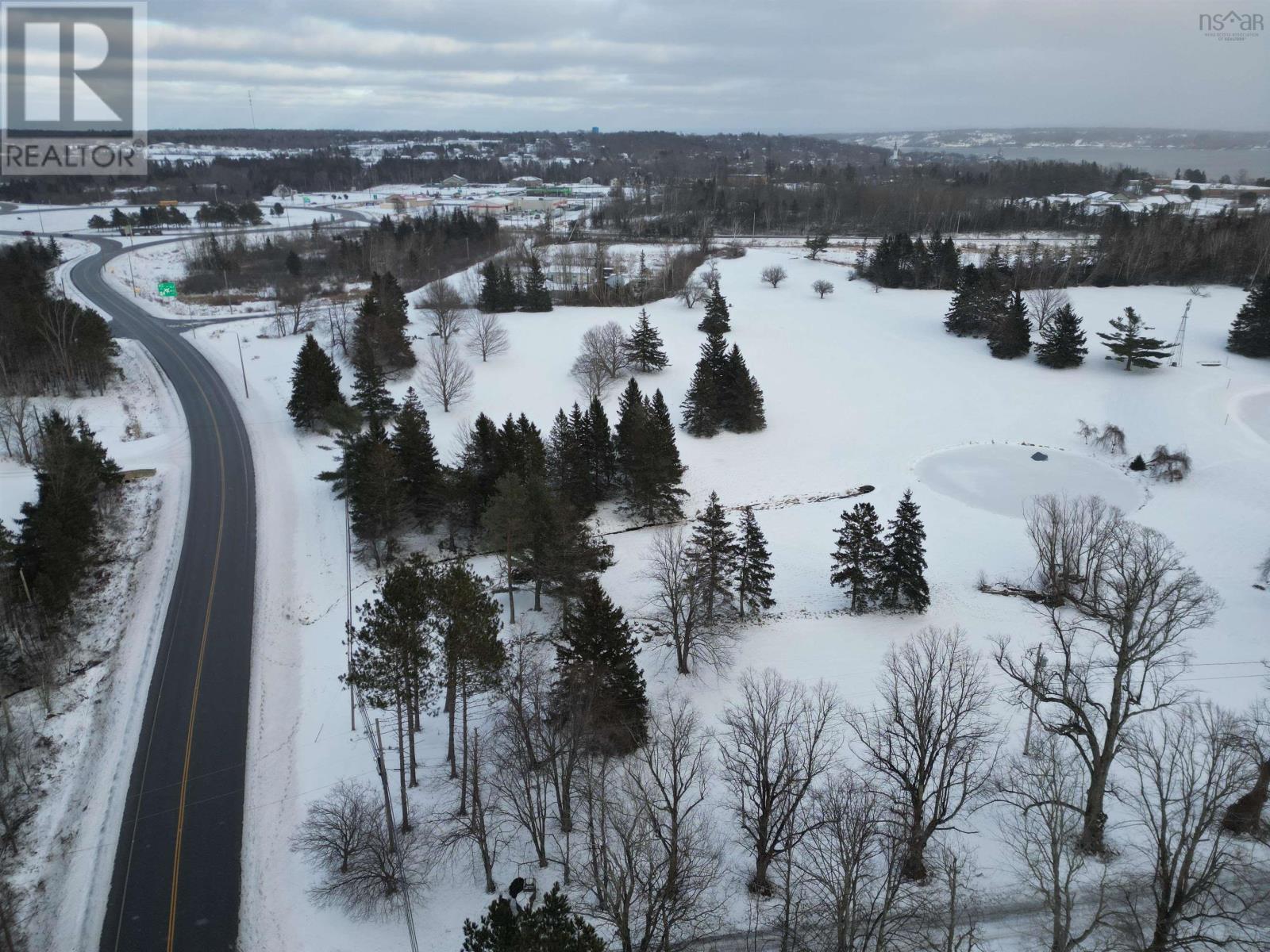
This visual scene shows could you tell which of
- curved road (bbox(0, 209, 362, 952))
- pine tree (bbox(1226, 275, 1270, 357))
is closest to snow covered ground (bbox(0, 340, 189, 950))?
curved road (bbox(0, 209, 362, 952))

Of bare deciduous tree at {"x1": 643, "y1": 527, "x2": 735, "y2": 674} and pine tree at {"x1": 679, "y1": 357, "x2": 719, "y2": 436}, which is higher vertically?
pine tree at {"x1": 679, "y1": 357, "x2": 719, "y2": 436}

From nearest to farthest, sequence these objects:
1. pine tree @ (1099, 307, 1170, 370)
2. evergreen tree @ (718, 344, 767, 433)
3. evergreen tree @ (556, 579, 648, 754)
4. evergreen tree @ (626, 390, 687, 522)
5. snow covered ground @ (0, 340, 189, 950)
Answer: snow covered ground @ (0, 340, 189, 950), evergreen tree @ (556, 579, 648, 754), evergreen tree @ (626, 390, 687, 522), evergreen tree @ (718, 344, 767, 433), pine tree @ (1099, 307, 1170, 370)

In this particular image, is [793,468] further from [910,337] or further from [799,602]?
[910,337]

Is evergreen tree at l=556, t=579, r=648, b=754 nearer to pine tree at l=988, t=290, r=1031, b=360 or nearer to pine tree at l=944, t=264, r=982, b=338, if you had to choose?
pine tree at l=988, t=290, r=1031, b=360

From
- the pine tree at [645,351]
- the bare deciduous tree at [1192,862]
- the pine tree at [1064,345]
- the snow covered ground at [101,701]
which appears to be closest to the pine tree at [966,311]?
the pine tree at [1064,345]

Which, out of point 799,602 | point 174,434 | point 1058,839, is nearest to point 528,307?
point 174,434

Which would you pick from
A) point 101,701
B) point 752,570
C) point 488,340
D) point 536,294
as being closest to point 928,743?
point 752,570
